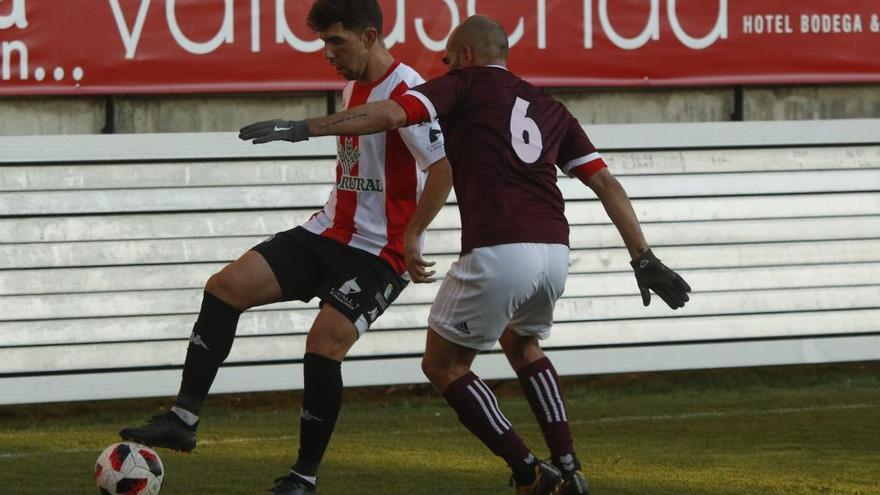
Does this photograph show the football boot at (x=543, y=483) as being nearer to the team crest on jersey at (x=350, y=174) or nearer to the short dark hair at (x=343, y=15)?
the team crest on jersey at (x=350, y=174)

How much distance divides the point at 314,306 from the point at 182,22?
1.82 m

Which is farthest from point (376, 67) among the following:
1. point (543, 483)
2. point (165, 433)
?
point (543, 483)

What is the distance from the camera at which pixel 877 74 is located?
36.0 ft

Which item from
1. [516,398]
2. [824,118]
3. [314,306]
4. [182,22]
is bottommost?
[516,398]

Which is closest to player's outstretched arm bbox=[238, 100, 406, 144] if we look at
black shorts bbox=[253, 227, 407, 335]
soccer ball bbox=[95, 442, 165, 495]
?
black shorts bbox=[253, 227, 407, 335]

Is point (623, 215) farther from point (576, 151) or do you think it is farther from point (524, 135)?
point (524, 135)

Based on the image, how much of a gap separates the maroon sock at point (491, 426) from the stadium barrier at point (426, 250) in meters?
4.11

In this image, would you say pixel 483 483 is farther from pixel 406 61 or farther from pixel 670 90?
pixel 670 90

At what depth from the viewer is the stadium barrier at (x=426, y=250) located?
9.62 meters

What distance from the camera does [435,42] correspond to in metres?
10.1

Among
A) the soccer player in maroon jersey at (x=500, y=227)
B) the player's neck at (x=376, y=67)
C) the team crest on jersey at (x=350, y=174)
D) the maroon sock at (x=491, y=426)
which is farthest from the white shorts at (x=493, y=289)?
the player's neck at (x=376, y=67)

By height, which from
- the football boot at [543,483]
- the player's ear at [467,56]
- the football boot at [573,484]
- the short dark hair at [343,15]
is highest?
the short dark hair at [343,15]

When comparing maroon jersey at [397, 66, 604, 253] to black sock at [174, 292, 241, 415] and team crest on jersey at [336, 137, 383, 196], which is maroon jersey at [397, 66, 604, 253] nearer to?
team crest on jersey at [336, 137, 383, 196]

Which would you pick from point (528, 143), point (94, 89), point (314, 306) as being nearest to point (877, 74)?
point (314, 306)
